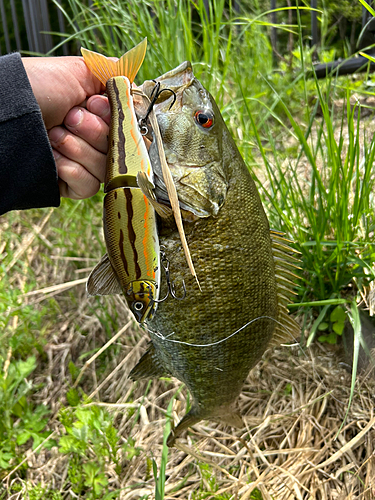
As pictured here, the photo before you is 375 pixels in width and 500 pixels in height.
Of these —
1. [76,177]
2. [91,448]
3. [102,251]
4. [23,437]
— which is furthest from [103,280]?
[102,251]

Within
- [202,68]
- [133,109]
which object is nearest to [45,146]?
[133,109]

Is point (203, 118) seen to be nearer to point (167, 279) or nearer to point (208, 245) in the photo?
point (208, 245)

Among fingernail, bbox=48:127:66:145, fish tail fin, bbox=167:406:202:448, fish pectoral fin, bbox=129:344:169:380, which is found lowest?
fish tail fin, bbox=167:406:202:448

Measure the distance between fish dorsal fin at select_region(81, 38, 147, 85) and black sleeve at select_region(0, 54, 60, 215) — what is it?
0.80 feet

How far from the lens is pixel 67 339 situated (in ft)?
9.57

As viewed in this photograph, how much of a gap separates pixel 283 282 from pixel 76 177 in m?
Result: 0.93

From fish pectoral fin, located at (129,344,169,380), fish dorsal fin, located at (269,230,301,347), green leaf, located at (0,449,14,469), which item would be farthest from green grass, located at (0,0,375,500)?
fish pectoral fin, located at (129,344,169,380)

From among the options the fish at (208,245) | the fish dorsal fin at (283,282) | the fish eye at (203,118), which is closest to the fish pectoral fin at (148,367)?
the fish at (208,245)

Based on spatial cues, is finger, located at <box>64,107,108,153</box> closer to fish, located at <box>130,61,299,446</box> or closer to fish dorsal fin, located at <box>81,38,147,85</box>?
fish dorsal fin, located at <box>81,38,147,85</box>

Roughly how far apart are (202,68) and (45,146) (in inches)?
59.4

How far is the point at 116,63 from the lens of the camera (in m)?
1.42

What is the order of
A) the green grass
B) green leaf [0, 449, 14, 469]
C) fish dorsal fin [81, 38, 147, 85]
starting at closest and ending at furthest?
1. fish dorsal fin [81, 38, 147, 85]
2. the green grass
3. green leaf [0, 449, 14, 469]

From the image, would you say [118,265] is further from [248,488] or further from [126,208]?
[248,488]

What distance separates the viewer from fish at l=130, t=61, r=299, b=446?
1.39 meters
